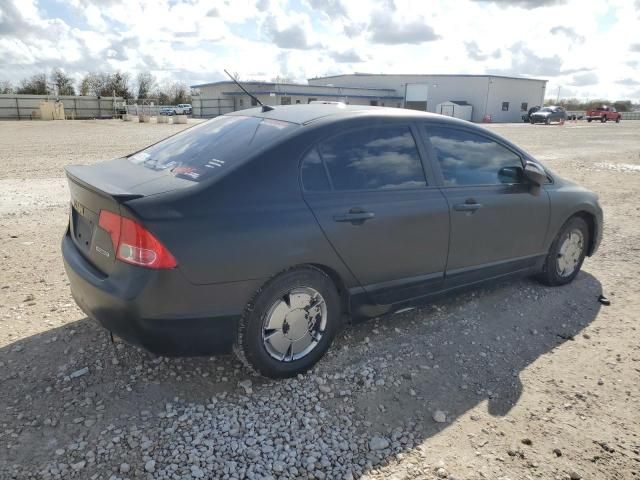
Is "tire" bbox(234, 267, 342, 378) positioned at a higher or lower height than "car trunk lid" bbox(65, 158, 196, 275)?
lower

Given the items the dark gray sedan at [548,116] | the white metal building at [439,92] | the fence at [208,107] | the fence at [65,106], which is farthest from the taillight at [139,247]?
the dark gray sedan at [548,116]

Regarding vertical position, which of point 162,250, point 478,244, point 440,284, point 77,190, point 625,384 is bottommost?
point 625,384

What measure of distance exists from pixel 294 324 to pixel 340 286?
0.41 m

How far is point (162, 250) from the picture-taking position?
2.62 meters

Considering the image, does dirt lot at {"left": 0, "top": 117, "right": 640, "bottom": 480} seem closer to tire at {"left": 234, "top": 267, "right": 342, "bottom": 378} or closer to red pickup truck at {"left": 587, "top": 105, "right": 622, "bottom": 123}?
tire at {"left": 234, "top": 267, "right": 342, "bottom": 378}

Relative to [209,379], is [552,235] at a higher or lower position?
higher

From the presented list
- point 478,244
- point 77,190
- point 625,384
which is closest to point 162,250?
point 77,190

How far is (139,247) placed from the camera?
2629 mm

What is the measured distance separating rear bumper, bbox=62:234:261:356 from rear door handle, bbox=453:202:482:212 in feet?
5.65

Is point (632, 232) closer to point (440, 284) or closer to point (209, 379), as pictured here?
point (440, 284)

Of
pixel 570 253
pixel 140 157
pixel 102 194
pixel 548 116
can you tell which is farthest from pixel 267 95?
pixel 102 194

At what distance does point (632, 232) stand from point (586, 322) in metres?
3.54

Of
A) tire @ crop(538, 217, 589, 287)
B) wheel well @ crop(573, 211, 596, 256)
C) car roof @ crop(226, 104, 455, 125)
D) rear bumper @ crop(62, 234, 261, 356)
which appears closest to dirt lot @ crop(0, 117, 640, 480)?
tire @ crop(538, 217, 589, 287)

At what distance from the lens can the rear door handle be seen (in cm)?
374
